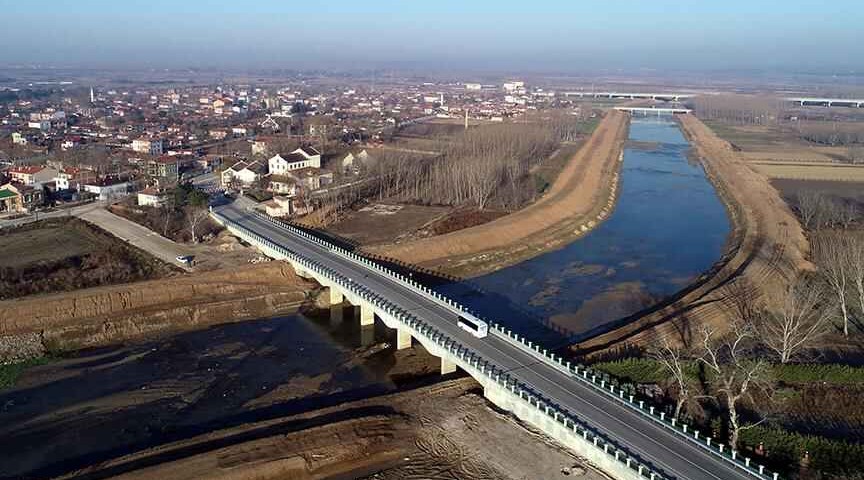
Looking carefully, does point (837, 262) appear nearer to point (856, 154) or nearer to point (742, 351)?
point (742, 351)

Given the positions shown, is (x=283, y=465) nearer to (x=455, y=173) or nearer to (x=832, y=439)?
(x=832, y=439)

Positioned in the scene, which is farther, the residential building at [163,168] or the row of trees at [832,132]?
the row of trees at [832,132]

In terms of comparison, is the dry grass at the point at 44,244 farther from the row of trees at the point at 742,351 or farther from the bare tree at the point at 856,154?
the bare tree at the point at 856,154

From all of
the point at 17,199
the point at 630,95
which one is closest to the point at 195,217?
the point at 17,199

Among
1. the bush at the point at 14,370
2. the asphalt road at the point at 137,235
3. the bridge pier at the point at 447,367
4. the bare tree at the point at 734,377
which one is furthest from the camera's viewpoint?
the asphalt road at the point at 137,235

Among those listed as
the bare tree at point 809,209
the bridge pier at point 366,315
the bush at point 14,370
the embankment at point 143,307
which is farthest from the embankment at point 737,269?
the bush at point 14,370

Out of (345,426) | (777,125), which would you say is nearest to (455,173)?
(345,426)
